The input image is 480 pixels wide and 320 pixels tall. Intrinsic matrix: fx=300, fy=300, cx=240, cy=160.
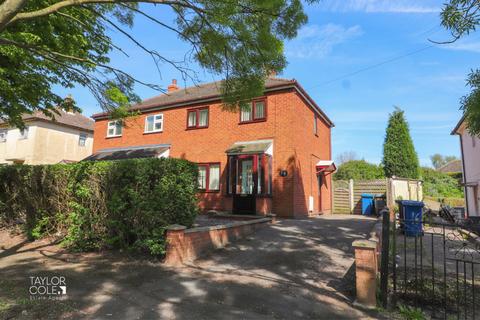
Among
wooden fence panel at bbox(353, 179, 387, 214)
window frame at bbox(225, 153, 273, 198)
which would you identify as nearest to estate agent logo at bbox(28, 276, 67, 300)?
window frame at bbox(225, 153, 273, 198)

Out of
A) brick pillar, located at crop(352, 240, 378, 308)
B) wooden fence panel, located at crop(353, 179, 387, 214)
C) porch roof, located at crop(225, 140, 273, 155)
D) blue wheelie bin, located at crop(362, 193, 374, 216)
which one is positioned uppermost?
porch roof, located at crop(225, 140, 273, 155)

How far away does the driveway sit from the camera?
449 centimetres

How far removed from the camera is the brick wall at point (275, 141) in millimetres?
14062

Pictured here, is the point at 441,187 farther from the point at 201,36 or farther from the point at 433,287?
the point at 201,36

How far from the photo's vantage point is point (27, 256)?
25.4 ft

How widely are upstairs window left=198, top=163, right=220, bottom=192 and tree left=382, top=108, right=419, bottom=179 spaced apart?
14.1 metres

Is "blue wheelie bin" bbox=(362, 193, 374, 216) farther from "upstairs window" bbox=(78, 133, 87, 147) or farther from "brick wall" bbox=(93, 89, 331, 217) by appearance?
"upstairs window" bbox=(78, 133, 87, 147)

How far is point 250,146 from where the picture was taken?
47.5ft

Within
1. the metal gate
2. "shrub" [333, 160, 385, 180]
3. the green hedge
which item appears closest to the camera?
the metal gate

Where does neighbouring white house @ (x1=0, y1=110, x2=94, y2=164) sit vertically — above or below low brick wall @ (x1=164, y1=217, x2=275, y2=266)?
above

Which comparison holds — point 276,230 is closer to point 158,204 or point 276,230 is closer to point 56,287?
point 158,204

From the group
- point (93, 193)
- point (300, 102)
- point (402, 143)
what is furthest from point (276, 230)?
point (402, 143)

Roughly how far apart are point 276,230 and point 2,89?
9247 mm

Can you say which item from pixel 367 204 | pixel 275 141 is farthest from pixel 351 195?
pixel 275 141
